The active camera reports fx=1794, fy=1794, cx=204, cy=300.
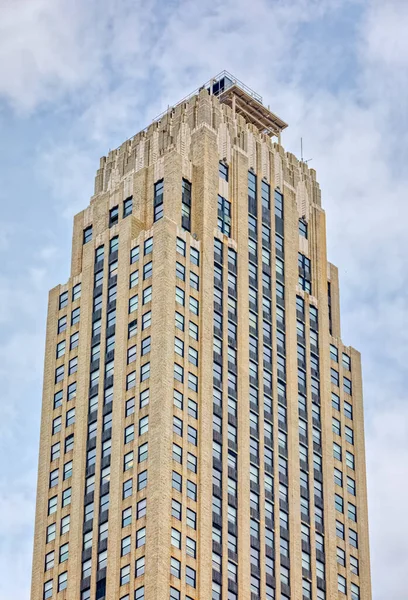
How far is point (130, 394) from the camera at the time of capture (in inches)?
6585

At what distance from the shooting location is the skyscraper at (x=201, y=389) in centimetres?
16138

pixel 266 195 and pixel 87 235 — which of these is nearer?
pixel 87 235

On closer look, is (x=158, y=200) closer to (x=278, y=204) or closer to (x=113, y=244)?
(x=113, y=244)

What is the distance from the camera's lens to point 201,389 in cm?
16738

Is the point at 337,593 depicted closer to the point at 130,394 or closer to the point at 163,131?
the point at 130,394

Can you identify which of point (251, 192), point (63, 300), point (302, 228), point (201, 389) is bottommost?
point (201, 389)

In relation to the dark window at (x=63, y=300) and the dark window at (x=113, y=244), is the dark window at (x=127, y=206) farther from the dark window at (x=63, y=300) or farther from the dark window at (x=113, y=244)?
the dark window at (x=63, y=300)

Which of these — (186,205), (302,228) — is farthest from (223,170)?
(302,228)

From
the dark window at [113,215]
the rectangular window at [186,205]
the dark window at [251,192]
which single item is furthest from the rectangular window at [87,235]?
the dark window at [251,192]

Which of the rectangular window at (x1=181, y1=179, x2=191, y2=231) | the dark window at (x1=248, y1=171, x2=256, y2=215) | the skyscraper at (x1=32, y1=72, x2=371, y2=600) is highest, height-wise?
the dark window at (x1=248, y1=171, x2=256, y2=215)

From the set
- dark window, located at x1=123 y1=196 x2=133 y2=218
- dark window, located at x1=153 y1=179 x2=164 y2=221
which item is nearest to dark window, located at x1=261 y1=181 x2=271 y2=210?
dark window, located at x1=153 y1=179 x2=164 y2=221

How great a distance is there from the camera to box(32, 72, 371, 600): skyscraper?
161m

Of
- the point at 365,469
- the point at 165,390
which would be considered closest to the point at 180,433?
the point at 165,390

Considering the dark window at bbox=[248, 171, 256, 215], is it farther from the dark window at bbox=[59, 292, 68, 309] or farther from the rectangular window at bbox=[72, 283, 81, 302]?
the dark window at bbox=[59, 292, 68, 309]
